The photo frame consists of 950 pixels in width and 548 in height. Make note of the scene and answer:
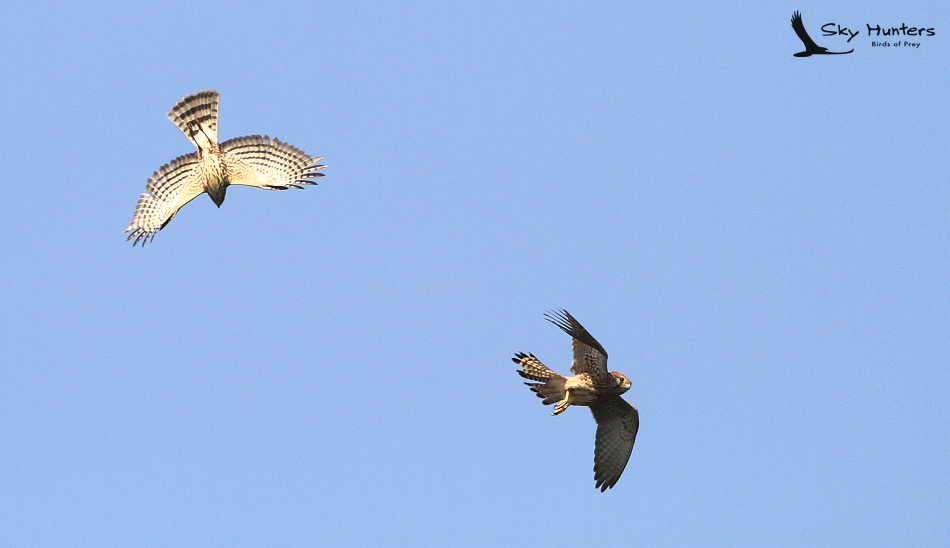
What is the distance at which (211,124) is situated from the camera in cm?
2022

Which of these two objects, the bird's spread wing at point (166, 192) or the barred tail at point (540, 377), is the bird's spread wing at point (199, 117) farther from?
the barred tail at point (540, 377)

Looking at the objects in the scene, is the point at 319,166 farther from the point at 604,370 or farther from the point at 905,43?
the point at 905,43

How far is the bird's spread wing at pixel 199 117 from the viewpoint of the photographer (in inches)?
790

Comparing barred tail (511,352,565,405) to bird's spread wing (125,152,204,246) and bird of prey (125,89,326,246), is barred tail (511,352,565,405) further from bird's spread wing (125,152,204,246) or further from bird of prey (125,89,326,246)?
bird's spread wing (125,152,204,246)

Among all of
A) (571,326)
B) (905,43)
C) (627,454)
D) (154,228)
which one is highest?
(905,43)

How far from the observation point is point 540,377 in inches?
738

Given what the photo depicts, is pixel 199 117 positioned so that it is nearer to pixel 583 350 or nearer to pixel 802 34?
pixel 583 350

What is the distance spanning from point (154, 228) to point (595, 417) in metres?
8.01

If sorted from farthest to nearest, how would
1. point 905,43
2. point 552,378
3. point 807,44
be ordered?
point 807,44
point 905,43
point 552,378

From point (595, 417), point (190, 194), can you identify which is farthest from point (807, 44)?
point (190, 194)

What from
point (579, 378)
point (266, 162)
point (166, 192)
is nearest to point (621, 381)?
point (579, 378)

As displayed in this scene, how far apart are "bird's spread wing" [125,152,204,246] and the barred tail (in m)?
6.26

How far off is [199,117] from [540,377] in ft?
23.7

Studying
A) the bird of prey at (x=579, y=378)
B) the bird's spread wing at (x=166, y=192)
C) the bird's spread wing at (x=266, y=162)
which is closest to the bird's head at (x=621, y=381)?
the bird of prey at (x=579, y=378)
